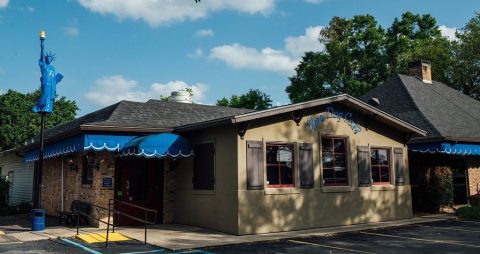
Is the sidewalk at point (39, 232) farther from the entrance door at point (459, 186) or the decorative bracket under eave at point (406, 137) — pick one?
the entrance door at point (459, 186)

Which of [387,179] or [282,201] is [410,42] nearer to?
[387,179]

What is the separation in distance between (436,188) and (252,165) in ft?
27.5

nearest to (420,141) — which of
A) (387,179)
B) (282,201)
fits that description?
(387,179)

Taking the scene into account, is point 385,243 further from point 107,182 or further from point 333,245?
point 107,182

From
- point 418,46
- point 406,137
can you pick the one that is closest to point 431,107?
point 406,137

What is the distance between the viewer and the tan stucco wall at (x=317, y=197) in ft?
38.8

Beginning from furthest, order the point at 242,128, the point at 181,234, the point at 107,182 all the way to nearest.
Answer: the point at 107,182, the point at 242,128, the point at 181,234

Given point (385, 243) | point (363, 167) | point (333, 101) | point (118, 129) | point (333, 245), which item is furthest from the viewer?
point (363, 167)

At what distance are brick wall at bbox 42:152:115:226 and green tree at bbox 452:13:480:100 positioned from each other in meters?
30.1

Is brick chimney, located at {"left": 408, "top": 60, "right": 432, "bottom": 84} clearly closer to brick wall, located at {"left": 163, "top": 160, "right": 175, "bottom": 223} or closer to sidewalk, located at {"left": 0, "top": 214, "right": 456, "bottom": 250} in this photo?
sidewalk, located at {"left": 0, "top": 214, "right": 456, "bottom": 250}

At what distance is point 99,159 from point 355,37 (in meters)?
32.2

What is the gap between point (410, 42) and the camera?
137 ft

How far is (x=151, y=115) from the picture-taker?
50.1 feet

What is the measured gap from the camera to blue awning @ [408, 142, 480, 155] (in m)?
15.6
